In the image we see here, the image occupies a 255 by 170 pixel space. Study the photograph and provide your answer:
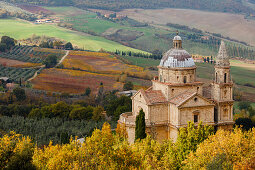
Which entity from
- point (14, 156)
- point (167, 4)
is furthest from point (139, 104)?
point (167, 4)

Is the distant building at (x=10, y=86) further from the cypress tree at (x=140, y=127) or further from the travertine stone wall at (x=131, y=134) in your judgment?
the cypress tree at (x=140, y=127)

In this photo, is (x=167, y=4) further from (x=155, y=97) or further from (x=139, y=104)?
(x=155, y=97)

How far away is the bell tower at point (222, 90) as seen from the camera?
2016 inches

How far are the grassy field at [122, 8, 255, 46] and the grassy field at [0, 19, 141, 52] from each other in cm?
2909

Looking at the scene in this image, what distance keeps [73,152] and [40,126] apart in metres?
33.1

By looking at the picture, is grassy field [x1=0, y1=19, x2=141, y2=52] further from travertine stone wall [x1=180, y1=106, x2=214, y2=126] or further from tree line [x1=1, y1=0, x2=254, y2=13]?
travertine stone wall [x1=180, y1=106, x2=214, y2=126]

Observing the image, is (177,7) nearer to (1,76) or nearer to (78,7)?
(78,7)

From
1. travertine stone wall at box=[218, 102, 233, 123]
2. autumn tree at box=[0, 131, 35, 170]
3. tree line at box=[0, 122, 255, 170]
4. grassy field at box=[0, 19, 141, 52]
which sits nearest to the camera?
autumn tree at box=[0, 131, 35, 170]

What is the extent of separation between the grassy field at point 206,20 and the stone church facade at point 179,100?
63959 millimetres

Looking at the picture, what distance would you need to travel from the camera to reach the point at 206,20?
14238 centimetres

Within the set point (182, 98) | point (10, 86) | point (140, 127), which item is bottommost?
point (10, 86)

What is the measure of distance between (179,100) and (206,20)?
324 ft

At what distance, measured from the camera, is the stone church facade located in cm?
4872

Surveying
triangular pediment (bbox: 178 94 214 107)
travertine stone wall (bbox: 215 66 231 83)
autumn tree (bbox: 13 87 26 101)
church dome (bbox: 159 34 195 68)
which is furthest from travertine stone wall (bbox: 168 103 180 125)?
autumn tree (bbox: 13 87 26 101)
